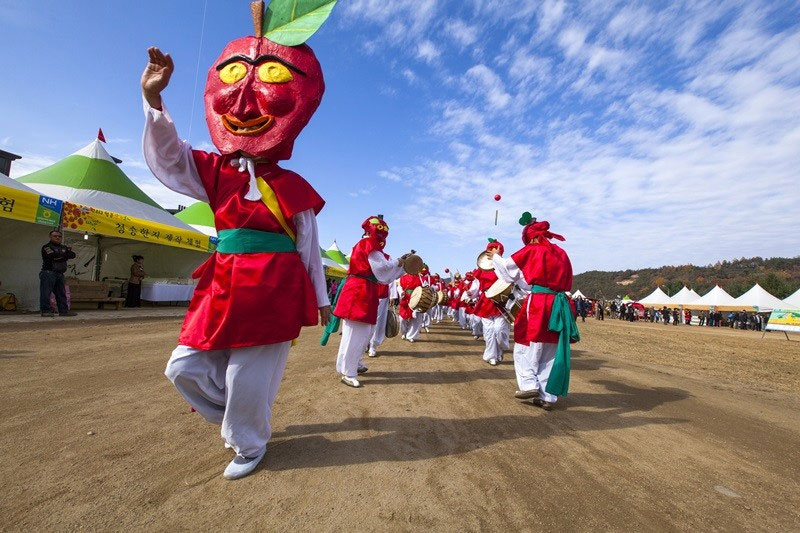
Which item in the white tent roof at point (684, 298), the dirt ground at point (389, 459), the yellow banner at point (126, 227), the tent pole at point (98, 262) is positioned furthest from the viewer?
the white tent roof at point (684, 298)

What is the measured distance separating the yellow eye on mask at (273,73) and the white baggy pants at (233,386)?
1578 mm

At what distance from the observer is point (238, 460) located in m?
2.05

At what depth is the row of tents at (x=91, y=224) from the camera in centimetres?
859

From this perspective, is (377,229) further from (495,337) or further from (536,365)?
(495,337)

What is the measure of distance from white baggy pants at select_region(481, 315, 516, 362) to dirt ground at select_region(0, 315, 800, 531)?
2003 millimetres

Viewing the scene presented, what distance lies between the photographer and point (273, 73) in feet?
7.48

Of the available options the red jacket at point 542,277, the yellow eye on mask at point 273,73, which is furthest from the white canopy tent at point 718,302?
the yellow eye on mask at point 273,73

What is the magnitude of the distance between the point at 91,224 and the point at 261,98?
1011 cm

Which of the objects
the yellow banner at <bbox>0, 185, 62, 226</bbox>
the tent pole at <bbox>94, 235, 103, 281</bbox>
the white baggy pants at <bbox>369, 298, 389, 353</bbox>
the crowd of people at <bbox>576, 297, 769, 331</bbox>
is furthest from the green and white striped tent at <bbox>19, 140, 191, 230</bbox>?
the crowd of people at <bbox>576, 297, 769, 331</bbox>

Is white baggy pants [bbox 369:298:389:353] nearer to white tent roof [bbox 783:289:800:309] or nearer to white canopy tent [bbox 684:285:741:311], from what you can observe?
white tent roof [bbox 783:289:800:309]

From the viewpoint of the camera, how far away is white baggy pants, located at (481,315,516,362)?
261 inches

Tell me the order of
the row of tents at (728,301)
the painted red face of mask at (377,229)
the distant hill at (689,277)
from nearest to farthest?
the painted red face of mask at (377,229), the row of tents at (728,301), the distant hill at (689,277)

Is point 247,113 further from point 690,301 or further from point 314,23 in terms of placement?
point 690,301

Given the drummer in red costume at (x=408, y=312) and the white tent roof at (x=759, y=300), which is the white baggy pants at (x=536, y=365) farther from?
the white tent roof at (x=759, y=300)
